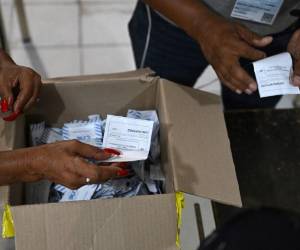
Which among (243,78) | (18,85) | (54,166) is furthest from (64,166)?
(243,78)

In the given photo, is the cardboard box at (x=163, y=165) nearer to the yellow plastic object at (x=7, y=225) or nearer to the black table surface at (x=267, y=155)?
the yellow plastic object at (x=7, y=225)

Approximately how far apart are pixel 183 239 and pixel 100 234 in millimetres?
256

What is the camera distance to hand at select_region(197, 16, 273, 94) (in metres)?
0.80

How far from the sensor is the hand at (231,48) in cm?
80

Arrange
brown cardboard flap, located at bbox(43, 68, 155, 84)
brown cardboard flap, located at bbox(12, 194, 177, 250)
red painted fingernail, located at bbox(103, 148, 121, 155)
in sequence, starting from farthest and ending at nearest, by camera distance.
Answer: brown cardboard flap, located at bbox(43, 68, 155, 84) → red painted fingernail, located at bbox(103, 148, 121, 155) → brown cardboard flap, located at bbox(12, 194, 177, 250)

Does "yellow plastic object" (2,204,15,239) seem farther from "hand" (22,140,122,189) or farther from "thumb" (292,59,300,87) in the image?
"thumb" (292,59,300,87)

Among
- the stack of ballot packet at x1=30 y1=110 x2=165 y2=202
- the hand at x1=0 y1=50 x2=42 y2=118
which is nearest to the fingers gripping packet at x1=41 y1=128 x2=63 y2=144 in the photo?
the stack of ballot packet at x1=30 y1=110 x2=165 y2=202

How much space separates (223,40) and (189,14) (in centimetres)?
12

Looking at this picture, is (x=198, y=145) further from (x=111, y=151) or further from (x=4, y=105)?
(x=4, y=105)

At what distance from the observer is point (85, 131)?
887 mm

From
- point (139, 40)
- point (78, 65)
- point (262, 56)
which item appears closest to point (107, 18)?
point (78, 65)

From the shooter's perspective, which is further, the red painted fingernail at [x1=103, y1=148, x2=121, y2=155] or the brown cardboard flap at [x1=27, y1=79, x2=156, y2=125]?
the brown cardboard flap at [x1=27, y1=79, x2=156, y2=125]

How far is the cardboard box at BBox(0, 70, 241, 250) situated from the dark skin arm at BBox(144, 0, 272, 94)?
2.8 inches

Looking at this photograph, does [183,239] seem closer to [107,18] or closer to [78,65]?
[78,65]
